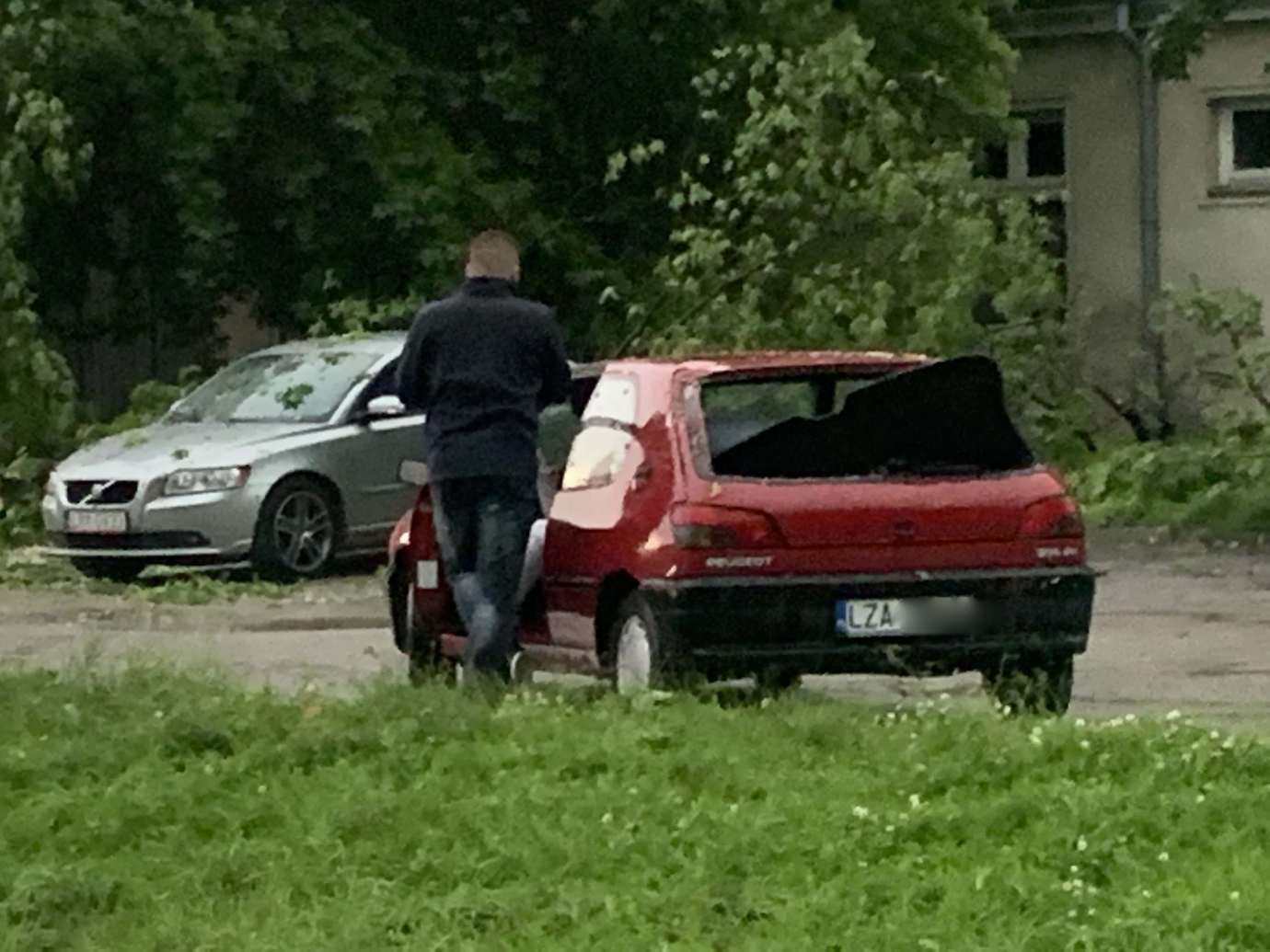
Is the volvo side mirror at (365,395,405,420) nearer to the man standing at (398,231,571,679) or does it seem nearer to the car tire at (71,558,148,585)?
the car tire at (71,558,148,585)

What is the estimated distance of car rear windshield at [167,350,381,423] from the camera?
2038 cm

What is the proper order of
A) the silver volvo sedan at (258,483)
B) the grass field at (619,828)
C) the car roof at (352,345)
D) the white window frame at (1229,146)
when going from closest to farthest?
the grass field at (619,828)
the silver volvo sedan at (258,483)
the car roof at (352,345)
the white window frame at (1229,146)

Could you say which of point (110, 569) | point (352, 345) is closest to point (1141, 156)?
point (352, 345)

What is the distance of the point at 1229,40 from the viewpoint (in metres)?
30.6

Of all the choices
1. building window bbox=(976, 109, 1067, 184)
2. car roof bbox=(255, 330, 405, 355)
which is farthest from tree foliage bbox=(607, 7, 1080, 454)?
building window bbox=(976, 109, 1067, 184)

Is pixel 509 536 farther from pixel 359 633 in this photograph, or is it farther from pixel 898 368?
pixel 359 633

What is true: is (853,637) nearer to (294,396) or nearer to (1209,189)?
(294,396)

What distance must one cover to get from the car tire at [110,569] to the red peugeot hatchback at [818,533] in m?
8.40

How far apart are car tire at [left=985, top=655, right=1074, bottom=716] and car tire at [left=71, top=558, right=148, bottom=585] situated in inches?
375

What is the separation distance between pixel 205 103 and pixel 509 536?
46.7 ft

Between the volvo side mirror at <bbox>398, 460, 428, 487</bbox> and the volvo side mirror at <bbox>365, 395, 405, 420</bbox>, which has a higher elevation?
the volvo side mirror at <bbox>398, 460, 428, 487</bbox>

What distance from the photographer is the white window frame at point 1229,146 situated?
30.9m

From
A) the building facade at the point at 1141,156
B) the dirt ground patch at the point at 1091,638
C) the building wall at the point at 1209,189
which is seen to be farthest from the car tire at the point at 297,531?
the building wall at the point at 1209,189

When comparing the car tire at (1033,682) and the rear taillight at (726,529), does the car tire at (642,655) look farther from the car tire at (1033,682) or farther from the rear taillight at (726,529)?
the car tire at (1033,682)
